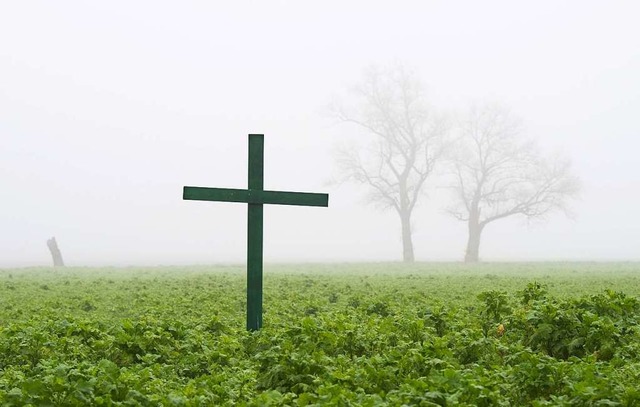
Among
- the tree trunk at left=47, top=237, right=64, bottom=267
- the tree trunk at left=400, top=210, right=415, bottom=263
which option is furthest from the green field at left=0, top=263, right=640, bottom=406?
the tree trunk at left=47, top=237, right=64, bottom=267

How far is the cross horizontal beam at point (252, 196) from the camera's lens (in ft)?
33.8

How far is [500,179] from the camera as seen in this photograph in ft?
182

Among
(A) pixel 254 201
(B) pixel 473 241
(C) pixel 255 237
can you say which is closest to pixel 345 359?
(C) pixel 255 237

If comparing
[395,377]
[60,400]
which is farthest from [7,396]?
[395,377]

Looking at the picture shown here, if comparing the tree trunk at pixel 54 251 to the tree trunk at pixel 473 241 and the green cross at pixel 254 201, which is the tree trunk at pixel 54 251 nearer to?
the tree trunk at pixel 473 241

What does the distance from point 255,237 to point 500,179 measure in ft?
155

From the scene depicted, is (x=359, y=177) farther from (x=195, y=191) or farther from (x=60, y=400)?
(x=60, y=400)

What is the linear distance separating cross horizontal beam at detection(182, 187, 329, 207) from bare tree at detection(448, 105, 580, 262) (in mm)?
44919

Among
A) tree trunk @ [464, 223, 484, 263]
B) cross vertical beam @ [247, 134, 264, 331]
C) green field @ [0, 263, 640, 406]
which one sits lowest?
green field @ [0, 263, 640, 406]

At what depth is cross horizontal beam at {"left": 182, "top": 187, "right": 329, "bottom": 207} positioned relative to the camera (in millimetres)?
10289

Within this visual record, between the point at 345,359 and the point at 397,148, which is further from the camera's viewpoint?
the point at 397,148

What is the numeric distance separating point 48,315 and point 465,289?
35.2 ft

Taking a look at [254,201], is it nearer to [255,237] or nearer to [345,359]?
[255,237]

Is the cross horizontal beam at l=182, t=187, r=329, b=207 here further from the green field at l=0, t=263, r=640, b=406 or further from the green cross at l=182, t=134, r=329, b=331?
the green field at l=0, t=263, r=640, b=406
